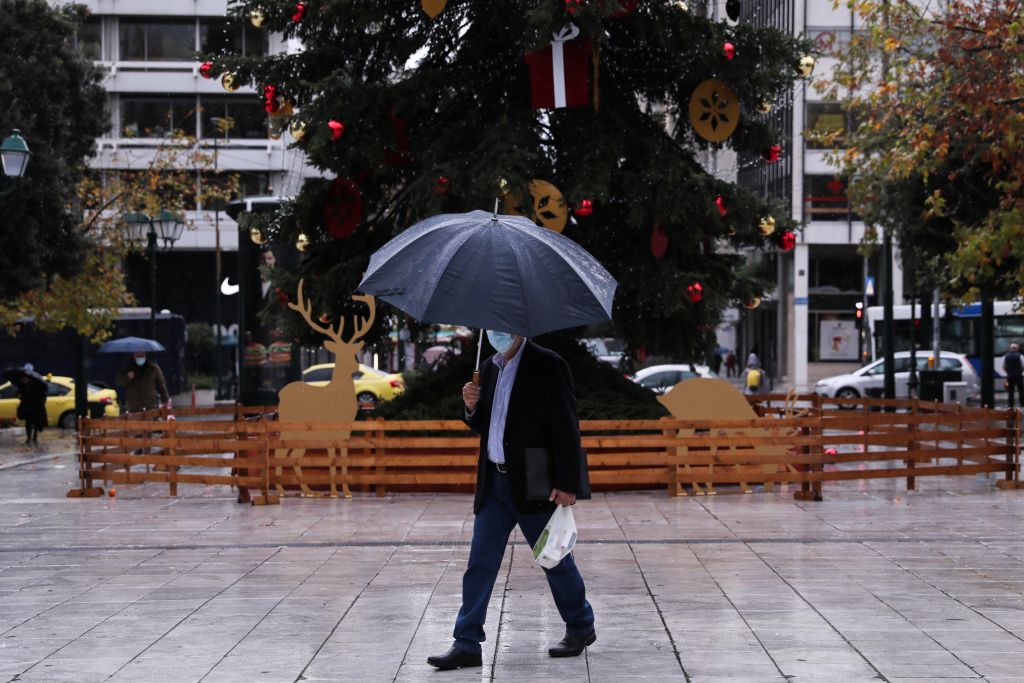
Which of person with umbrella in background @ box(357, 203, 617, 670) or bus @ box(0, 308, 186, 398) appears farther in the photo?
bus @ box(0, 308, 186, 398)

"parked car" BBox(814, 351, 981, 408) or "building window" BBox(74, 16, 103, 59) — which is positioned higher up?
"building window" BBox(74, 16, 103, 59)

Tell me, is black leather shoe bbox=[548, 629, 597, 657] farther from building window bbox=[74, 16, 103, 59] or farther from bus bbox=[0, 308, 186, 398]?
building window bbox=[74, 16, 103, 59]

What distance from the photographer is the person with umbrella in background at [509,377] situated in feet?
24.2

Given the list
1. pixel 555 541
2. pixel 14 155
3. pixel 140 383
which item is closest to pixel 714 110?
pixel 14 155

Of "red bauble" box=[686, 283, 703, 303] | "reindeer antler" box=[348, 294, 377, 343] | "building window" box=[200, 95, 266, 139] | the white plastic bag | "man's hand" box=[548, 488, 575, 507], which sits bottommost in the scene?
the white plastic bag

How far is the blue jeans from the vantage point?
749 centimetres

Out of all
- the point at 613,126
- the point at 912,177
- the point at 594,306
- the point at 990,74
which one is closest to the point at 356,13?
the point at 613,126

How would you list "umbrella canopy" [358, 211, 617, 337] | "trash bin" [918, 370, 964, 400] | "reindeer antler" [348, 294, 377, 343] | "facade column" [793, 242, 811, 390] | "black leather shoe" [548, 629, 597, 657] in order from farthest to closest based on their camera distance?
"facade column" [793, 242, 811, 390] < "trash bin" [918, 370, 964, 400] < "reindeer antler" [348, 294, 377, 343] < "black leather shoe" [548, 629, 597, 657] < "umbrella canopy" [358, 211, 617, 337]

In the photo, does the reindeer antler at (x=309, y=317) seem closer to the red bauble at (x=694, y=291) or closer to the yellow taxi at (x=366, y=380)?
the red bauble at (x=694, y=291)

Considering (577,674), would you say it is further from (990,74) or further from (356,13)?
(990,74)

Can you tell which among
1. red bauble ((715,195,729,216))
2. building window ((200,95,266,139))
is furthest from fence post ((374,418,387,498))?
building window ((200,95,266,139))

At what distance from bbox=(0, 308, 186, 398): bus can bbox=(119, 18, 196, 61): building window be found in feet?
46.1

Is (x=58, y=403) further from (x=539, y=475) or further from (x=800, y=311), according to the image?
(x=800, y=311)

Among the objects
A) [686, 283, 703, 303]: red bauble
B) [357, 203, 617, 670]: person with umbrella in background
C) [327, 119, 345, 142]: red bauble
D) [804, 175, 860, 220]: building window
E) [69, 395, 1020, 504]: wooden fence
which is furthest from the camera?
[804, 175, 860, 220]: building window
